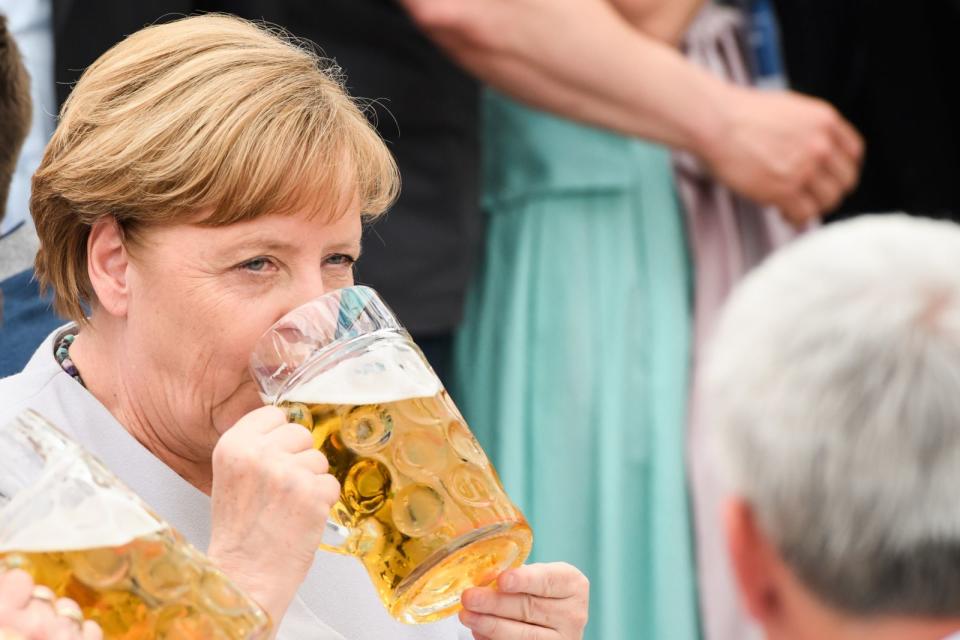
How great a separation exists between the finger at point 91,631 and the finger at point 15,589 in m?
0.06

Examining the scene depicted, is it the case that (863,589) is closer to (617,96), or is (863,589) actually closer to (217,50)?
(217,50)

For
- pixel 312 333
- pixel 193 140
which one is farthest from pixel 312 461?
pixel 193 140

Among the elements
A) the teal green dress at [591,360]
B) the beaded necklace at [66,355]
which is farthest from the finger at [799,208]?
the beaded necklace at [66,355]

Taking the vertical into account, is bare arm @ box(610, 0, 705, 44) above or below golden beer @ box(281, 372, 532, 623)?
below

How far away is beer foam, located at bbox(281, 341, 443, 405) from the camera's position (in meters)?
1.76

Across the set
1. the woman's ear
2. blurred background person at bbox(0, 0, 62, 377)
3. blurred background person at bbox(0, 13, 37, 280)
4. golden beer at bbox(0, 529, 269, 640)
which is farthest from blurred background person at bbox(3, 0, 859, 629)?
golden beer at bbox(0, 529, 269, 640)

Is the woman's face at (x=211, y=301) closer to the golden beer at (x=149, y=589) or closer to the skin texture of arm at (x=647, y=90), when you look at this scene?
the golden beer at (x=149, y=589)

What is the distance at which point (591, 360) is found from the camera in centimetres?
342

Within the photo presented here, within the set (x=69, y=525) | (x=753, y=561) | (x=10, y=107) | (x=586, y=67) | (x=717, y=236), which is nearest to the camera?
(x=753, y=561)

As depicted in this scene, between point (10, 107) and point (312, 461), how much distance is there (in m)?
1.00

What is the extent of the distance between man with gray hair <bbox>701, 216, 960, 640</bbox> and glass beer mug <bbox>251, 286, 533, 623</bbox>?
0.49m

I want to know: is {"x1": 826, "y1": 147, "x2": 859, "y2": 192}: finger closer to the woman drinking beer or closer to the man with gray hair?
the woman drinking beer

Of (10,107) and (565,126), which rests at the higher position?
(10,107)

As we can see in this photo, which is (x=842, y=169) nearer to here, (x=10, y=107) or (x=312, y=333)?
(x=10, y=107)
